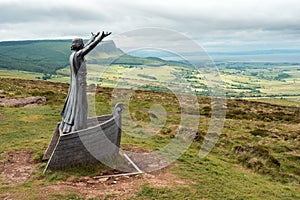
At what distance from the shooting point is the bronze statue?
36.1 feet

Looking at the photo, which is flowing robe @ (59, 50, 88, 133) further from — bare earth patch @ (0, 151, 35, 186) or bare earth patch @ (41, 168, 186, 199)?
bare earth patch @ (41, 168, 186, 199)

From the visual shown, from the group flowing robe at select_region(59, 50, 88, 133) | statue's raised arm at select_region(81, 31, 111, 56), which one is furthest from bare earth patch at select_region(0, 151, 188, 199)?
statue's raised arm at select_region(81, 31, 111, 56)

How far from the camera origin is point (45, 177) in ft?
34.2

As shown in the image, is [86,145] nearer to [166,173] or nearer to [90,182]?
[90,182]

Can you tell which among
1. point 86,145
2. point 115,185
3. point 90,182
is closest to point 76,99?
point 86,145

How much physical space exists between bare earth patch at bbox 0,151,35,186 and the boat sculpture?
80 centimetres

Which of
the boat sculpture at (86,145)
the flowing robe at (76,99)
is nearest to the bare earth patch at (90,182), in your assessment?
the boat sculpture at (86,145)

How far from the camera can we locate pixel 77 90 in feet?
36.7

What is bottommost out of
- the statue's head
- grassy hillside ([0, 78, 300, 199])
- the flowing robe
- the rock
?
grassy hillside ([0, 78, 300, 199])

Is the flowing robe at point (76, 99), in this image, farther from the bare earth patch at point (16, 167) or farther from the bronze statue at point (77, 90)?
the bare earth patch at point (16, 167)

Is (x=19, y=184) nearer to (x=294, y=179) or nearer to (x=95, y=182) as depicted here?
(x=95, y=182)

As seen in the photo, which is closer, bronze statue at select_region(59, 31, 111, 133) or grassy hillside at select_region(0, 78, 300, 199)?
grassy hillside at select_region(0, 78, 300, 199)

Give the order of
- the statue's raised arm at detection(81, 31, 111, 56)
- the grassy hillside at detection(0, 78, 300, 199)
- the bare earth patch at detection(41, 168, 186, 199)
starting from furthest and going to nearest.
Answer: the statue's raised arm at detection(81, 31, 111, 56)
the grassy hillside at detection(0, 78, 300, 199)
the bare earth patch at detection(41, 168, 186, 199)

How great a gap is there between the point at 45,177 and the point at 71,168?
3.25ft
